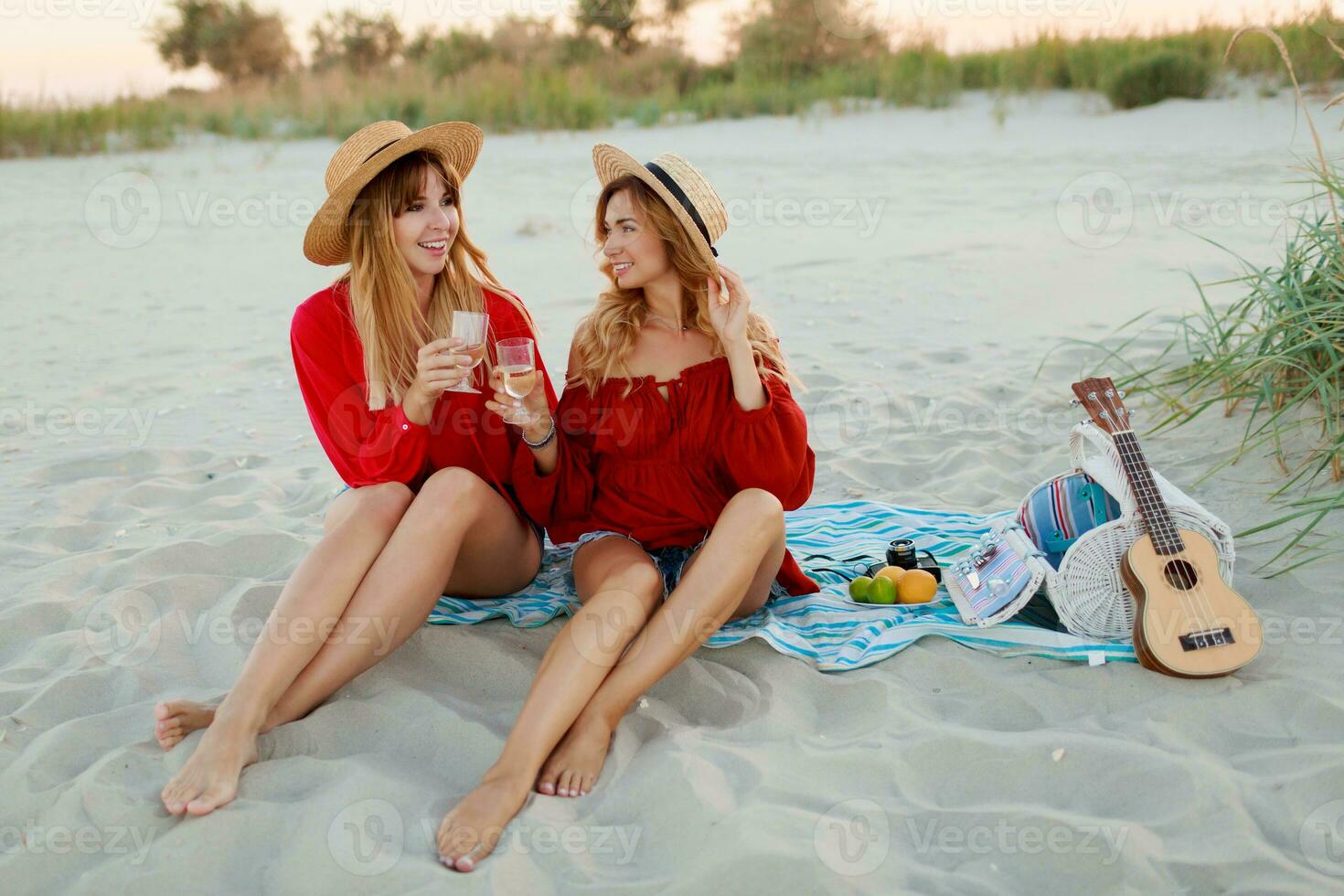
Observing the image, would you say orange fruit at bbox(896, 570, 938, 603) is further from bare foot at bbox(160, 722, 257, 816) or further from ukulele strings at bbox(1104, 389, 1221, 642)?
bare foot at bbox(160, 722, 257, 816)

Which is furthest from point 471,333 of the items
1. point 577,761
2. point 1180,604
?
point 1180,604

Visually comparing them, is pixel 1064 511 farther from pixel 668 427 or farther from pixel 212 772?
pixel 212 772

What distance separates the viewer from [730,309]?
330 cm

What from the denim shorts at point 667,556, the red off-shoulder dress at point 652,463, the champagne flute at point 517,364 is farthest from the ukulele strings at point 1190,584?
the champagne flute at point 517,364

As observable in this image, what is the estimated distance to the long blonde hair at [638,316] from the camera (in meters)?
3.42

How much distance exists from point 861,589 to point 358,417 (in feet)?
5.42

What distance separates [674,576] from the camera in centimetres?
348

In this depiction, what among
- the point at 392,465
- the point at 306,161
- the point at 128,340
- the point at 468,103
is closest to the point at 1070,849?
the point at 392,465

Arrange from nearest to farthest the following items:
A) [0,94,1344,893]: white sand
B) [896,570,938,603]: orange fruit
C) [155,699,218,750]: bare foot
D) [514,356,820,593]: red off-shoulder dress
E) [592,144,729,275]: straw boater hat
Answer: [0,94,1344,893]: white sand < [155,699,218,750]: bare foot < [592,144,729,275]: straw boater hat < [514,356,820,593]: red off-shoulder dress < [896,570,938,603]: orange fruit

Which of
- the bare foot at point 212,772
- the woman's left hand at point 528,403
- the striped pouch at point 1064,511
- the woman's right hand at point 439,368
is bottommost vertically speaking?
the bare foot at point 212,772

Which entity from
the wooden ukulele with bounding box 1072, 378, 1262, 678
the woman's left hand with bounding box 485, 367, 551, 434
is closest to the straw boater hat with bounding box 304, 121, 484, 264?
the woman's left hand with bounding box 485, 367, 551, 434

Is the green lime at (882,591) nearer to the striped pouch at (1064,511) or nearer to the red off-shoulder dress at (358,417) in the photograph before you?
the striped pouch at (1064,511)

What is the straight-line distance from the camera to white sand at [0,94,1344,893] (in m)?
2.43

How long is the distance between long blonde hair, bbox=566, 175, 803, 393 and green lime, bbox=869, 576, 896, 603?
0.68 meters
